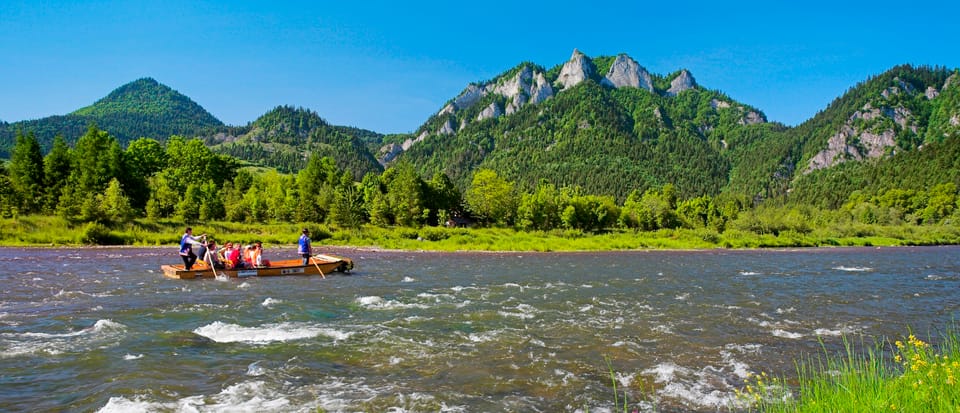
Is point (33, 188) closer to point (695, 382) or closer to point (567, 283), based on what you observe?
point (567, 283)

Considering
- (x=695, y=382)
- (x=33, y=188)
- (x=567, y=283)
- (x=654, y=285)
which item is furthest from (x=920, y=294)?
(x=33, y=188)

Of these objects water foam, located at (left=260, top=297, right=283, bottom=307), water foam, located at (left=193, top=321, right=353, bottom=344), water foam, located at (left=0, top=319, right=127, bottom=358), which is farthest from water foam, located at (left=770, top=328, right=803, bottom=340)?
water foam, located at (left=0, top=319, right=127, bottom=358)

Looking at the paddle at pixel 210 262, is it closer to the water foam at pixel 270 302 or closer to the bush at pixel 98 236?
the water foam at pixel 270 302

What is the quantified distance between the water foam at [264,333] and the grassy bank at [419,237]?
48.2 metres

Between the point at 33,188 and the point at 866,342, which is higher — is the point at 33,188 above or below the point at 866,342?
above

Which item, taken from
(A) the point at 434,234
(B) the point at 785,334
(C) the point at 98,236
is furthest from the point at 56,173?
(B) the point at 785,334

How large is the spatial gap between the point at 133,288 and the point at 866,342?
30498 mm

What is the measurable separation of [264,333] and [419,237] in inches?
2422

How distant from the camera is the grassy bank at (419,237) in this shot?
198 ft

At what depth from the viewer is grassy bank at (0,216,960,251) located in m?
60.3

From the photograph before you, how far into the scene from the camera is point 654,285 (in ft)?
102

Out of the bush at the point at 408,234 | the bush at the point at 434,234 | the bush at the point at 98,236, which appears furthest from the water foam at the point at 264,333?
the bush at the point at 408,234

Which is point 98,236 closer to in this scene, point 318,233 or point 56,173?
point 318,233

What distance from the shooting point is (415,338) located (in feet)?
53.1
